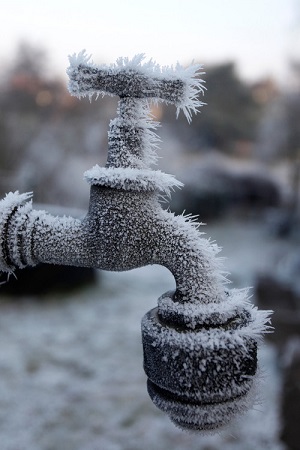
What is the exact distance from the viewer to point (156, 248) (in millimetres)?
972

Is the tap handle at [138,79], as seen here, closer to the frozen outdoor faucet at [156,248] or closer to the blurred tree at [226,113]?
the frozen outdoor faucet at [156,248]

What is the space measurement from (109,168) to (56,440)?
12.7 feet

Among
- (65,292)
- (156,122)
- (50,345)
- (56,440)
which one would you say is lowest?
(56,440)

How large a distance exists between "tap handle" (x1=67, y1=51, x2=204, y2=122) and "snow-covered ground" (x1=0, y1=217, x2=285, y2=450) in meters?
2.25

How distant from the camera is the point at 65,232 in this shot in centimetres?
99

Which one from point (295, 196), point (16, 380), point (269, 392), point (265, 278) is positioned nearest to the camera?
point (269, 392)

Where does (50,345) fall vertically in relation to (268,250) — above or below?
below

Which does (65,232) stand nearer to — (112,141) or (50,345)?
(112,141)

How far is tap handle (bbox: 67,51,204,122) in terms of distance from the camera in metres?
0.91

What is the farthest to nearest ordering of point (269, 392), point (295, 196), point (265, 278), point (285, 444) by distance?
point (295, 196) → point (265, 278) → point (269, 392) → point (285, 444)

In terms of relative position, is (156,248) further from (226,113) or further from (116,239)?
(226,113)

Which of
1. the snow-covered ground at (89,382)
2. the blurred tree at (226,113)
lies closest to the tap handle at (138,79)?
the snow-covered ground at (89,382)

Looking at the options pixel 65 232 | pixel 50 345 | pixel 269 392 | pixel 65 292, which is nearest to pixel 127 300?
pixel 65 292

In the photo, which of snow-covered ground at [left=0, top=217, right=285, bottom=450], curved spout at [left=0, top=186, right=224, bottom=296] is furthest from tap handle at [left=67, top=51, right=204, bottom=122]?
snow-covered ground at [left=0, top=217, right=285, bottom=450]
